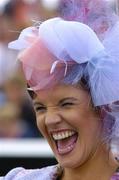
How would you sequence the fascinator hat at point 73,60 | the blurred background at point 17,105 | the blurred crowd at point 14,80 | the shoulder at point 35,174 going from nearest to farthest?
the fascinator hat at point 73,60
the shoulder at point 35,174
the blurred background at point 17,105
the blurred crowd at point 14,80

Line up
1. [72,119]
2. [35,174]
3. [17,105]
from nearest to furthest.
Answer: [72,119], [35,174], [17,105]

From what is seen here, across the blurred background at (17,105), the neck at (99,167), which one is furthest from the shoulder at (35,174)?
the blurred background at (17,105)

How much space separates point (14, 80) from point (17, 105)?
0.66 ft

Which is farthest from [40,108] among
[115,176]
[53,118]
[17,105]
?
[17,105]

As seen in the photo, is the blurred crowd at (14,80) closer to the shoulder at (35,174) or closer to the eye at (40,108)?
the shoulder at (35,174)

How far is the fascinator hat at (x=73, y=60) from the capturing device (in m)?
2.35

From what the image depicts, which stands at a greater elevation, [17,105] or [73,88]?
[73,88]

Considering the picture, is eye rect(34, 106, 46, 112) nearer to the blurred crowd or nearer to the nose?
the nose

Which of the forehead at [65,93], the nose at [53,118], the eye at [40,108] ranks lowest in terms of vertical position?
the nose at [53,118]

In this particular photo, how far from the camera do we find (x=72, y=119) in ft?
7.74

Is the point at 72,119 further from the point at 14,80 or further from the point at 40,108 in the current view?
the point at 14,80

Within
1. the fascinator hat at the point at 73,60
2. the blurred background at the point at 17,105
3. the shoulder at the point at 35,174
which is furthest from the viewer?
the blurred background at the point at 17,105

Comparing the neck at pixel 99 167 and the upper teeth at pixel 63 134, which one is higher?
the upper teeth at pixel 63 134

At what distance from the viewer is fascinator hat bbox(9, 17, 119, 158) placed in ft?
7.71
